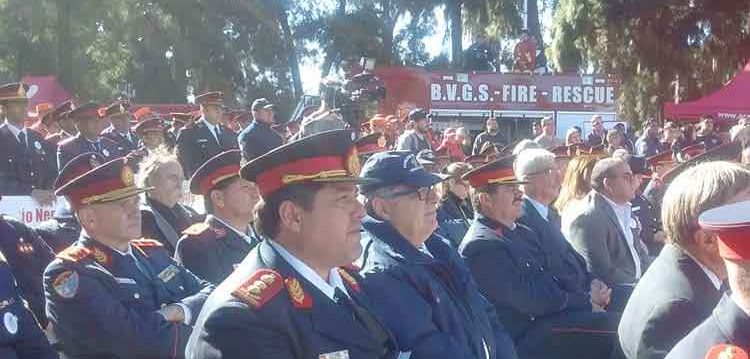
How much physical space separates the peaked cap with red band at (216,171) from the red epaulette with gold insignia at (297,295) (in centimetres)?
271

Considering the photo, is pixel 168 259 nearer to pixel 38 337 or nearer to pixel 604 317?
pixel 38 337

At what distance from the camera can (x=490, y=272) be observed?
5.12 meters

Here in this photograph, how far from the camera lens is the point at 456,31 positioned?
3678 centimetres

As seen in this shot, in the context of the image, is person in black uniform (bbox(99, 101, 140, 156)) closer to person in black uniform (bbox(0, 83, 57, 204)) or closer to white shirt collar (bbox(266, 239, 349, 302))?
person in black uniform (bbox(0, 83, 57, 204))

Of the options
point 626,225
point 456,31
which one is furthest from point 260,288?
point 456,31

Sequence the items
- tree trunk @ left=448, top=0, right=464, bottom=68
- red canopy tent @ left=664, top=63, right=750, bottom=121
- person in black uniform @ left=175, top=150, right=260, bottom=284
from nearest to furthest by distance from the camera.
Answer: person in black uniform @ left=175, top=150, right=260, bottom=284
red canopy tent @ left=664, top=63, right=750, bottom=121
tree trunk @ left=448, top=0, right=464, bottom=68

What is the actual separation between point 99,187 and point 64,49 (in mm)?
31454

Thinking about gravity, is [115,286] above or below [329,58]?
below

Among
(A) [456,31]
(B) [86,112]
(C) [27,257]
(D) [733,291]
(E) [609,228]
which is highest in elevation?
(A) [456,31]

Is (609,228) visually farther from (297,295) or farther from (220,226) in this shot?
(297,295)

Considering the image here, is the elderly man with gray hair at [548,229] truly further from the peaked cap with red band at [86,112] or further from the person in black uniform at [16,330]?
the peaked cap with red band at [86,112]

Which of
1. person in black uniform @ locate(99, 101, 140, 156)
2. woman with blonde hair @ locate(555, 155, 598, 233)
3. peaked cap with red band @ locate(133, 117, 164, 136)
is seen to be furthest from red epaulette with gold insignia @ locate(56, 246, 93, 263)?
person in black uniform @ locate(99, 101, 140, 156)

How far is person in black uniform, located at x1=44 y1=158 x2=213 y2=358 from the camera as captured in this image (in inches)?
159

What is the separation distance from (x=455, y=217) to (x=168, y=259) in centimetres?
280
